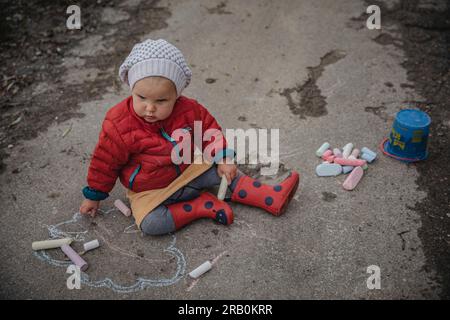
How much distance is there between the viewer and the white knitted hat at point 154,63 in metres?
2.38

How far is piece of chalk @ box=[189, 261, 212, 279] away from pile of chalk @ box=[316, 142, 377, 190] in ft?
3.73

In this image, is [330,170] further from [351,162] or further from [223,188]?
[223,188]

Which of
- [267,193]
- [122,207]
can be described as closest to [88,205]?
[122,207]

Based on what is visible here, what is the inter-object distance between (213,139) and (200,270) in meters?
0.85

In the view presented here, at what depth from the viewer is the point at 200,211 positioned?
280cm

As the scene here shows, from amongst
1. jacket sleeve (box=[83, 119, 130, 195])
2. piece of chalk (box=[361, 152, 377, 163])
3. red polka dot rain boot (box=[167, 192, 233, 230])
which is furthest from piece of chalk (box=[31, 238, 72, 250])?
piece of chalk (box=[361, 152, 377, 163])

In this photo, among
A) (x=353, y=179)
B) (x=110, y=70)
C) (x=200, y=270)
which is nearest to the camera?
(x=200, y=270)

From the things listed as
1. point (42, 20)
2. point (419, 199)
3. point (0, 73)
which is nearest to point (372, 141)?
point (419, 199)

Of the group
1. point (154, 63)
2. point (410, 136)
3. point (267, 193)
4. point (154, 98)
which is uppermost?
point (154, 63)

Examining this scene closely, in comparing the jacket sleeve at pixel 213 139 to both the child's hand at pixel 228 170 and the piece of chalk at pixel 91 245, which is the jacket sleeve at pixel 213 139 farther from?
the piece of chalk at pixel 91 245

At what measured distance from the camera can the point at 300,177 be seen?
10.4 feet

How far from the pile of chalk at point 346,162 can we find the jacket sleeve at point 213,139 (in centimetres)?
80

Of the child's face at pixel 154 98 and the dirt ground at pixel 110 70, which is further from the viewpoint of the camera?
the dirt ground at pixel 110 70

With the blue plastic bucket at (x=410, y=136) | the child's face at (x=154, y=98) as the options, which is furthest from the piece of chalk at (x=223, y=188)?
the blue plastic bucket at (x=410, y=136)
